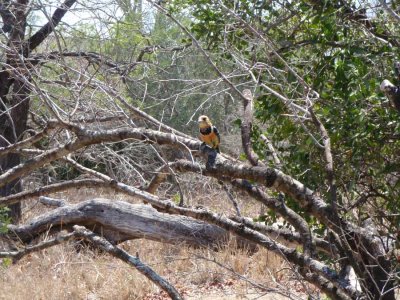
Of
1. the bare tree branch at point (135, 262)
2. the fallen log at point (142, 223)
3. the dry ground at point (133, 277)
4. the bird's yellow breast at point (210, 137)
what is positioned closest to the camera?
the bare tree branch at point (135, 262)

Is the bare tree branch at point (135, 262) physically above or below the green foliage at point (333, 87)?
below

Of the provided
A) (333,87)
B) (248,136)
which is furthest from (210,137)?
(248,136)

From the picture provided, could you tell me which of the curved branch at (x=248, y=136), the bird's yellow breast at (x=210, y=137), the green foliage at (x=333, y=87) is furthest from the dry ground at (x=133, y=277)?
the curved branch at (x=248, y=136)

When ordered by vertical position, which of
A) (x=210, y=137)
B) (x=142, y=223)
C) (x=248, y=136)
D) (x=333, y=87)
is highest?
(x=333, y=87)

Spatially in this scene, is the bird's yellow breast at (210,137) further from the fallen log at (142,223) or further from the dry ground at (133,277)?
the fallen log at (142,223)

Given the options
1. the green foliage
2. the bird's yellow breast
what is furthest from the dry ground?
the green foliage

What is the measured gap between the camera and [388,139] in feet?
11.6

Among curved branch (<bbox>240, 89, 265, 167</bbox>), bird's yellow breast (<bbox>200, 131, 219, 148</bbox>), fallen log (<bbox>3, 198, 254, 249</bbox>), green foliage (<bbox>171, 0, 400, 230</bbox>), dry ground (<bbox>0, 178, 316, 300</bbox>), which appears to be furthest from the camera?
fallen log (<bbox>3, 198, 254, 249</bbox>)

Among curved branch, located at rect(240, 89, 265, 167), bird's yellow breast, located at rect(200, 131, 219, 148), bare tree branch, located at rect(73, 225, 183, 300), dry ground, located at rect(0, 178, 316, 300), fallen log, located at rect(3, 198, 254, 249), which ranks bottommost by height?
dry ground, located at rect(0, 178, 316, 300)

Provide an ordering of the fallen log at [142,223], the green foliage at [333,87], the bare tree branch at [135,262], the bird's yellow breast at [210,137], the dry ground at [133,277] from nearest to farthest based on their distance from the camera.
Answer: the green foliage at [333,87], the bare tree branch at [135,262], the bird's yellow breast at [210,137], the dry ground at [133,277], the fallen log at [142,223]

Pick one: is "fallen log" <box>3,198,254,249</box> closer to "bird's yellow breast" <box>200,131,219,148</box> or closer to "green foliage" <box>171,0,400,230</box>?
"bird's yellow breast" <box>200,131,219,148</box>

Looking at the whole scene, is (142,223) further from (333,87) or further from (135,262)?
(333,87)

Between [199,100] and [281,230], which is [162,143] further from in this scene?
[199,100]

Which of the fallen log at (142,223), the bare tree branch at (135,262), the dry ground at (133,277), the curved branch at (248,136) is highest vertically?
the curved branch at (248,136)
